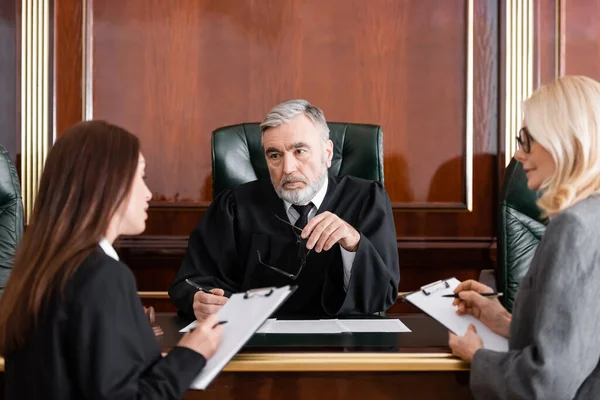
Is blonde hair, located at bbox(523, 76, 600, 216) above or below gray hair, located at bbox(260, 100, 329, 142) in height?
below

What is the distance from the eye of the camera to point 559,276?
1414 millimetres

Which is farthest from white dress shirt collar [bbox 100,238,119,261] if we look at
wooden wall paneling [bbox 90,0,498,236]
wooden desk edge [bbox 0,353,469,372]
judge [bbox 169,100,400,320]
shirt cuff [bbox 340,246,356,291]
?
wooden wall paneling [bbox 90,0,498,236]

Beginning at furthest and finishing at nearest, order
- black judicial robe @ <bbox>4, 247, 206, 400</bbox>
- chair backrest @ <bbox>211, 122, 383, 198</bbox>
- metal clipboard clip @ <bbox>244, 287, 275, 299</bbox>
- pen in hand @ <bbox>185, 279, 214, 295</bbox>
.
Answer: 1. chair backrest @ <bbox>211, 122, 383, 198</bbox>
2. pen in hand @ <bbox>185, 279, 214, 295</bbox>
3. metal clipboard clip @ <bbox>244, 287, 275, 299</bbox>
4. black judicial robe @ <bbox>4, 247, 206, 400</bbox>

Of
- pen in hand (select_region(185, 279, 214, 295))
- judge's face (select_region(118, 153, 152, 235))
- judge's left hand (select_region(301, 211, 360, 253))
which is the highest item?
judge's face (select_region(118, 153, 152, 235))

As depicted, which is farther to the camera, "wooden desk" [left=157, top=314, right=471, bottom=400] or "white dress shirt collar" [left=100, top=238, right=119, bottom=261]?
"wooden desk" [left=157, top=314, right=471, bottom=400]

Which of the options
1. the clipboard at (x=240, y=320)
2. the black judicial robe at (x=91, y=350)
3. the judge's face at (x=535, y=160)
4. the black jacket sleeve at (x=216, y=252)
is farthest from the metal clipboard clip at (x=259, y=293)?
the black jacket sleeve at (x=216, y=252)

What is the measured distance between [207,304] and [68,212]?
2.79 ft

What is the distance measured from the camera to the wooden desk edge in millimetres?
1588

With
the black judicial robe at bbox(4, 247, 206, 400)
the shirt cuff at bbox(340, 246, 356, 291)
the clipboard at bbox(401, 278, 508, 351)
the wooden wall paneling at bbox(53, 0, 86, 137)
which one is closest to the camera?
the black judicial robe at bbox(4, 247, 206, 400)

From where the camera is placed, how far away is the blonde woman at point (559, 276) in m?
1.41

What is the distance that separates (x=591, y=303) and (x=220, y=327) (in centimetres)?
76

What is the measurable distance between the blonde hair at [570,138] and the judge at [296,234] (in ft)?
3.06

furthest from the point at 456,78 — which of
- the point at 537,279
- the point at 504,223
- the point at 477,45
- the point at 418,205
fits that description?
the point at 537,279

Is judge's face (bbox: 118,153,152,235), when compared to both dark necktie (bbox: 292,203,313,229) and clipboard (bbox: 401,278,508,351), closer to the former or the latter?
clipboard (bbox: 401,278,508,351)
